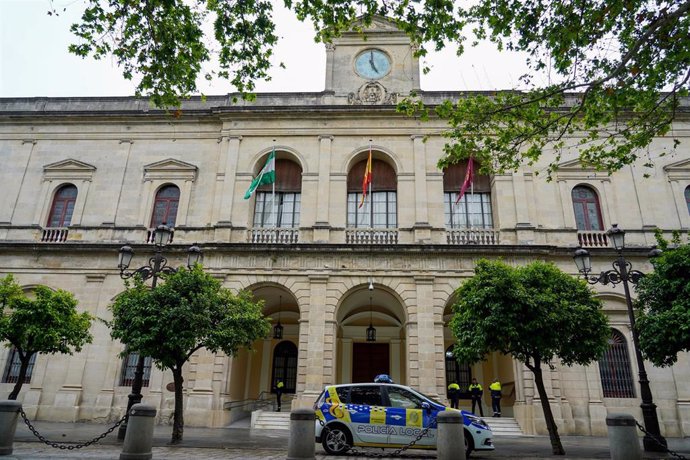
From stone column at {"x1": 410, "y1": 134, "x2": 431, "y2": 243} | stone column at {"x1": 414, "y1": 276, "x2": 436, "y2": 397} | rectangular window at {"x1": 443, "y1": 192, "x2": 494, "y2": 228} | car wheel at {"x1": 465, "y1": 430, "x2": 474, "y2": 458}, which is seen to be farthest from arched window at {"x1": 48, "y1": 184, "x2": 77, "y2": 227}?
car wheel at {"x1": 465, "y1": 430, "x2": 474, "y2": 458}

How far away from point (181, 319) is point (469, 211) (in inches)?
486

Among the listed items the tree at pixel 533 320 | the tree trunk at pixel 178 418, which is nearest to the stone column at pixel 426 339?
the tree at pixel 533 320

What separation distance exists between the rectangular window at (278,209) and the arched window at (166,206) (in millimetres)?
3397

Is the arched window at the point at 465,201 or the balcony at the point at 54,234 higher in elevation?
the arched window at the point at 465,201

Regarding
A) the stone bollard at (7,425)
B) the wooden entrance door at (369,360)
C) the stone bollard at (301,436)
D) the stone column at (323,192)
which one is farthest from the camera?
the wooden entrance door at (369,360)

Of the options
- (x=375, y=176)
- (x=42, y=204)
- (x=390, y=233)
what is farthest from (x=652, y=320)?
(x=42, y=204)

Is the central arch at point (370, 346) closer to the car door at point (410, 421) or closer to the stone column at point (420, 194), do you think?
the stone column at point (420, 194)

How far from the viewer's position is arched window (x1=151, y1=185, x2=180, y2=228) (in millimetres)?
18703

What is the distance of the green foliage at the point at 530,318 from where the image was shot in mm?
10266

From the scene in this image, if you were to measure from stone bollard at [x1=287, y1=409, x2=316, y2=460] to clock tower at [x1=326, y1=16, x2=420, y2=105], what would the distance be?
14.5 meters

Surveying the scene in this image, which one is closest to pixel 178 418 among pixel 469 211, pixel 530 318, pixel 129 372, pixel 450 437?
pixel 129 372

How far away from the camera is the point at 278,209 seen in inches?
758

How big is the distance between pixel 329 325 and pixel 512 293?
7.45 m

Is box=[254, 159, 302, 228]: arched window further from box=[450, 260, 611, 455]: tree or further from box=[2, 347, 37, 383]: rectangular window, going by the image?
box=[2, 347, 37, 383]: rectangular window
